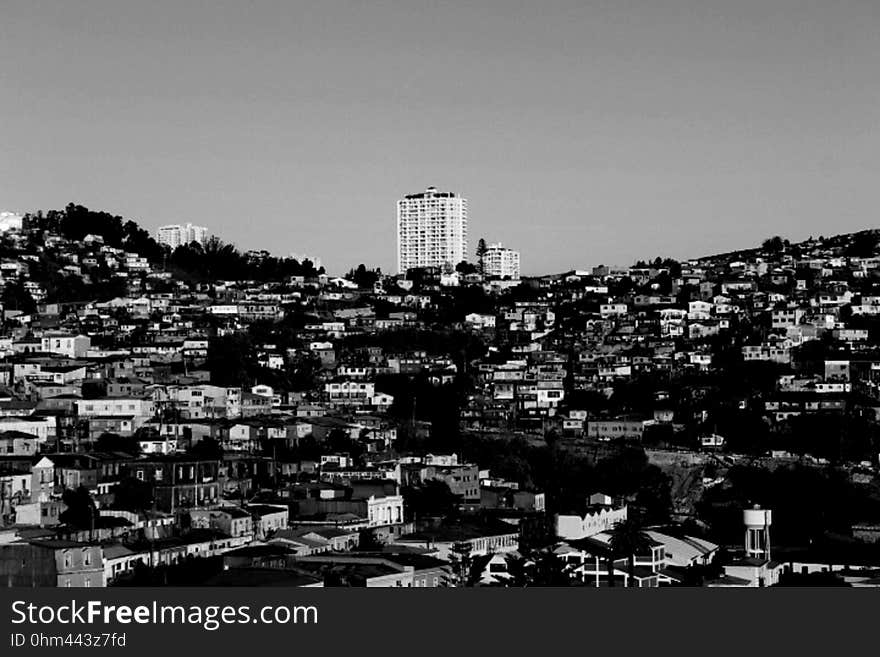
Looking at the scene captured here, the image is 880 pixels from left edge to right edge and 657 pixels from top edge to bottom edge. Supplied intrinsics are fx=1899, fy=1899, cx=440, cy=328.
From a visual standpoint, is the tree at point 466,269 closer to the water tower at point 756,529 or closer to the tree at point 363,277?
the tree at point 363,277

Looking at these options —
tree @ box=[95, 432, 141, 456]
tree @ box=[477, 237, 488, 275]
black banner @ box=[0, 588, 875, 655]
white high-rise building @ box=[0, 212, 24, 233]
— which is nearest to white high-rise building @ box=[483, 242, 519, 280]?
tree @ box=[477, 237, 488, 275]

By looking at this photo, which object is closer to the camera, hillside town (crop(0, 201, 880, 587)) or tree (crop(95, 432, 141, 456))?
hillside town (crop(0, 201, 880, 587))

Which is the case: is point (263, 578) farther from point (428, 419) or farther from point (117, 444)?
point (428, 419)

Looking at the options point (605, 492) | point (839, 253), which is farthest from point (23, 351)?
point (839, 253)

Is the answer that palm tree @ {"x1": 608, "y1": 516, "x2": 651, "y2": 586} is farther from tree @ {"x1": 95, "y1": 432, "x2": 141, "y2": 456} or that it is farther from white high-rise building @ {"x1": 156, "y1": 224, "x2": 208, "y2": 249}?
white high-rise building @ {"x1": 156, "y1": 224, "x2": 208, "y2": 249}

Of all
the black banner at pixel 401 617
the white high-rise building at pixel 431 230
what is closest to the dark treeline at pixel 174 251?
the white high-rise building at pixel 431 230

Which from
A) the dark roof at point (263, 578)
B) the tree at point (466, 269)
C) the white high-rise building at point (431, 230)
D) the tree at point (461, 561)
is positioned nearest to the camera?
the dark roof at point (263, 578)

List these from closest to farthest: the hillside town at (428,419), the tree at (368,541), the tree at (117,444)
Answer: the hillside town at (428,419)
the tree at (368,541)
the tree at (117,444)
